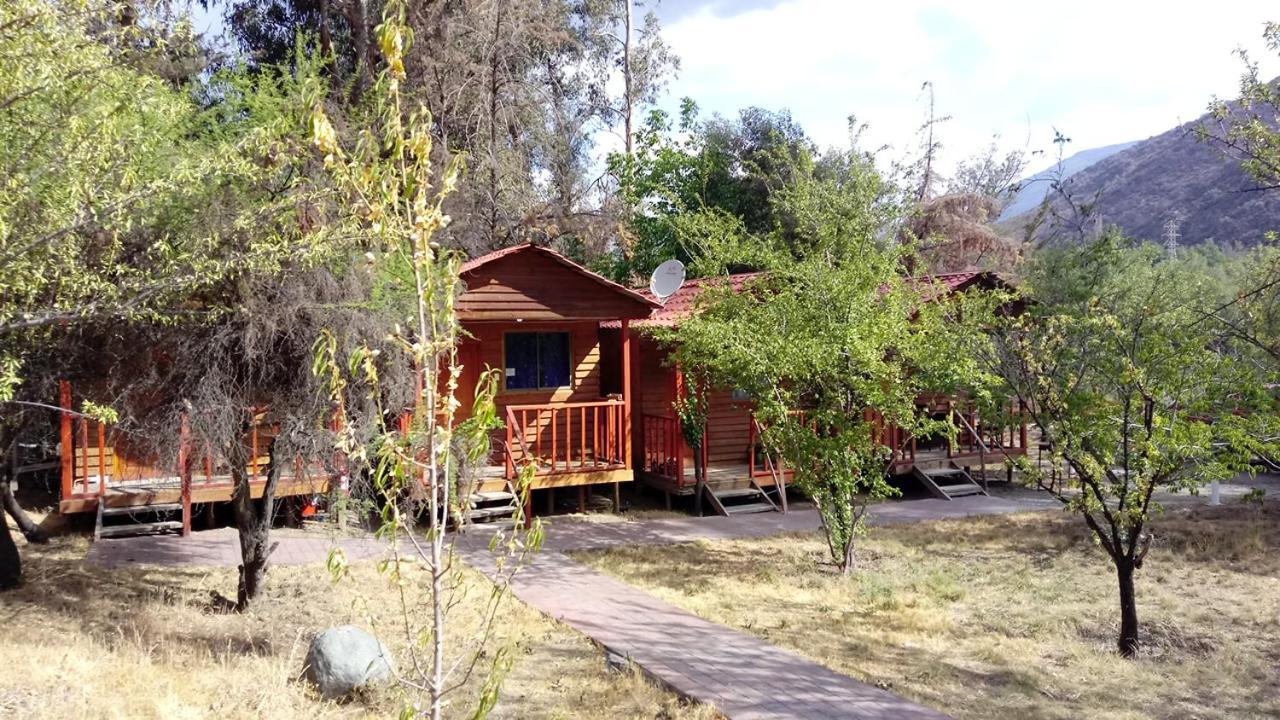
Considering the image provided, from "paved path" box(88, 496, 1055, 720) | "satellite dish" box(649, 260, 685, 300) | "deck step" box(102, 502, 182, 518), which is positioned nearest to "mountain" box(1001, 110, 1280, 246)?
"satellite dish" box(649, 260, 685, 300)

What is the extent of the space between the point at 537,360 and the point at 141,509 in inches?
219

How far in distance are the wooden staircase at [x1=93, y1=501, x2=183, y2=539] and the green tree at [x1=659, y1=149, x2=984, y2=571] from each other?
22.0 ft

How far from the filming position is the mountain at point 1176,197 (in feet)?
154

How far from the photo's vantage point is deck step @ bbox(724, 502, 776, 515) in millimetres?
13215

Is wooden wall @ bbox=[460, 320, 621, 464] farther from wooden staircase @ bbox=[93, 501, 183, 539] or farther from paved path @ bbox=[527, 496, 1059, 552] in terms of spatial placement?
wooden staircase @ bbox=[93, 501, 183, 539]

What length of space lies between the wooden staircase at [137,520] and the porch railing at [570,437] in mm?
4196

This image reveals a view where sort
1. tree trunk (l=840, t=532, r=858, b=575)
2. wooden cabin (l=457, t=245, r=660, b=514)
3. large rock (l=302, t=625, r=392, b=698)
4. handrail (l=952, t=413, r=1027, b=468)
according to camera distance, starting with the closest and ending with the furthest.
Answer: large rock (l=302, t=625, r=392, b=698) < tree trunk (l=840, t=532, r=858, b=575) < wooden cabin (l=457, t=245, r=660, b=514) < handrail (l=952, t=413, r=1027, b=468)

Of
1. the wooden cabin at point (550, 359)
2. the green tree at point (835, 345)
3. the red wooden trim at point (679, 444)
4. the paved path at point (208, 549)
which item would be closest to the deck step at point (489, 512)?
the wooden cabin at point (550, 359)

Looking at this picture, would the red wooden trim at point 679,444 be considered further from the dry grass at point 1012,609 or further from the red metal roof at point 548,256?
the dry grass at point 1012,609

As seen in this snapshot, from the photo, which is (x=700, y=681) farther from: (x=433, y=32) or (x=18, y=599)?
(x=433, y=32)

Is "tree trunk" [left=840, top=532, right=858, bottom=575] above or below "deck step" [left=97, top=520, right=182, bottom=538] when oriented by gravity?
below

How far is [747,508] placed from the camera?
13344 millimetres

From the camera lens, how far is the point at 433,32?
18.7 meters

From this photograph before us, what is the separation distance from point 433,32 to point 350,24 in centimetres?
188
